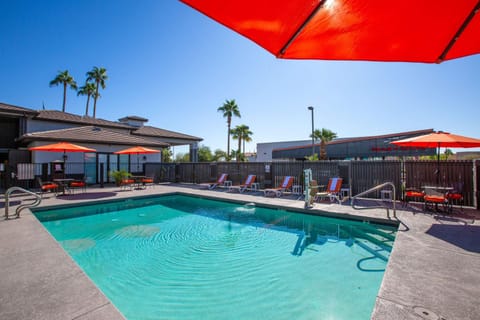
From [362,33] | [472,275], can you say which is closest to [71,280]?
[362,33]

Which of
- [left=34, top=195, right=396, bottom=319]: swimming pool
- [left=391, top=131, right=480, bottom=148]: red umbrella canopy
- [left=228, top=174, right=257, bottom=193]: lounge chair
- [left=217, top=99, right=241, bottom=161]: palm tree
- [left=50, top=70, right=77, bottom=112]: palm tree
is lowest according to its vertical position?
[left=34, top=195, right=396, bottom=319]: swimming pool

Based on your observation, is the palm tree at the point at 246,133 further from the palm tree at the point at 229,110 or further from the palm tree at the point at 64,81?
the palm tree at the point at 64,81

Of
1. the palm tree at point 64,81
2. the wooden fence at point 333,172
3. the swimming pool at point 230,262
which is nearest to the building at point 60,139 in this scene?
the wooden fence at point 333,172

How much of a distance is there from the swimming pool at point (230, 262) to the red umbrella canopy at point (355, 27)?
129 inches

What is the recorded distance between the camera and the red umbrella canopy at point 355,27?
5.61 ft

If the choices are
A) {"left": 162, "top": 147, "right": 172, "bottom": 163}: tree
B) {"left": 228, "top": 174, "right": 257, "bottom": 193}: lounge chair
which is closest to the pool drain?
{"left": 228, "top": 174, "right": 257, "bottom": 193}: lounge chair

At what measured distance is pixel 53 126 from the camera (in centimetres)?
1656

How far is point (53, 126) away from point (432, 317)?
21.6m

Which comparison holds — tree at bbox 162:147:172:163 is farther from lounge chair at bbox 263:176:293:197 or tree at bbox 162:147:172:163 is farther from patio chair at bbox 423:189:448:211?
patio chair at bbox 423:189:448:211

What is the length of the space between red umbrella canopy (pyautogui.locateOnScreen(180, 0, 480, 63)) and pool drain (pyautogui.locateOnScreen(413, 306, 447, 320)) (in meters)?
2.55

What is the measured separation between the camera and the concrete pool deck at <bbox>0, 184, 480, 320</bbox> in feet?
7.65

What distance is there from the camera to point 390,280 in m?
2.93

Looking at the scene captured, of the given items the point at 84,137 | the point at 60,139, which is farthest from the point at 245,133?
the point at 60,139

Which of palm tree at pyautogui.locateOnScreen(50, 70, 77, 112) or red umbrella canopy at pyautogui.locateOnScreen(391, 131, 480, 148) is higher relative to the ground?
palm tree at pyautogui.locateOnScreen(50, 70, 77, 112)
